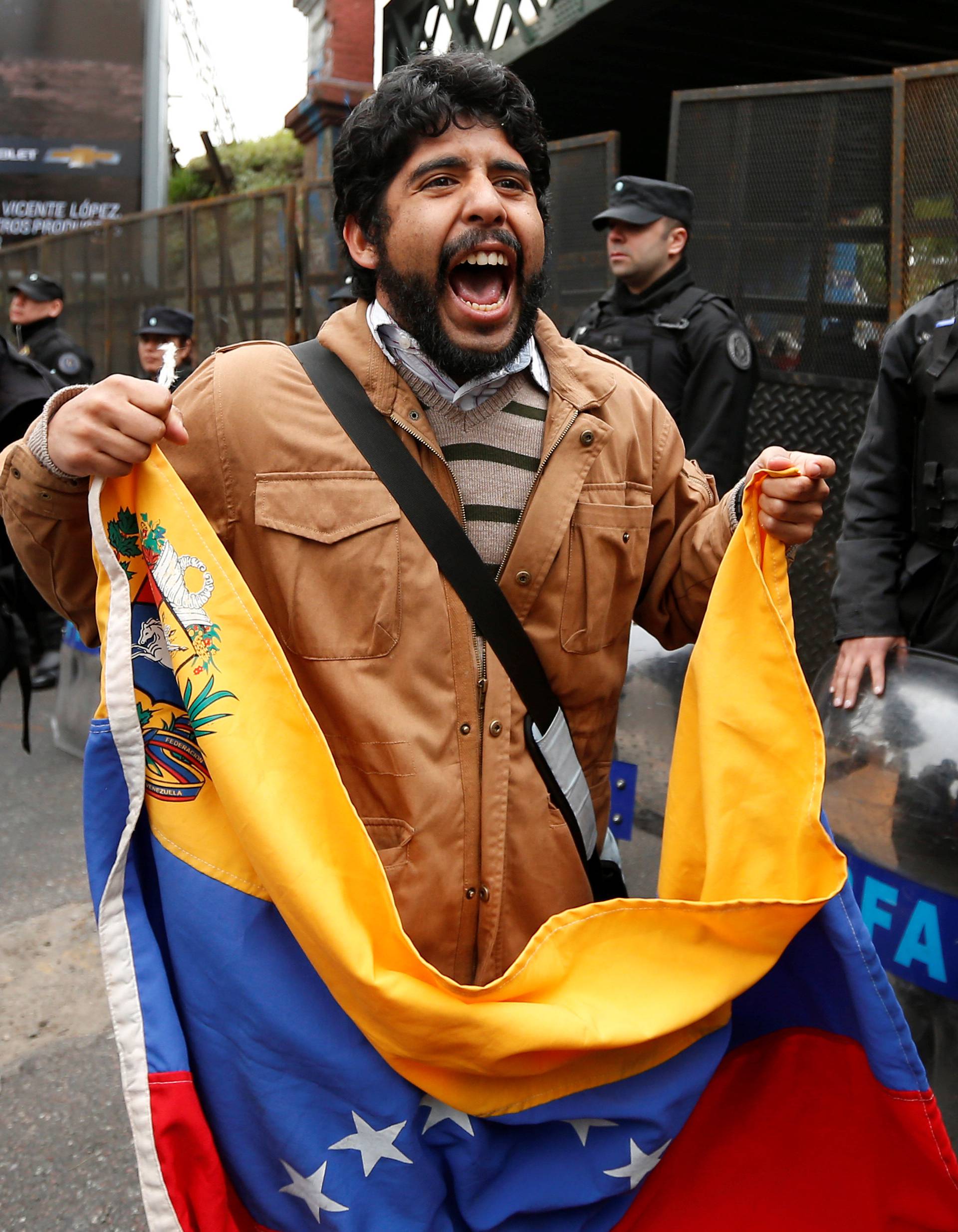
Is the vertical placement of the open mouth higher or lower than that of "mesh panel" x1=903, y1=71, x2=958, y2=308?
lower

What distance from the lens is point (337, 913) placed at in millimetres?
1580

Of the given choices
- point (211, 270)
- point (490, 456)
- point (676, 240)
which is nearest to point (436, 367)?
point (490, 456)

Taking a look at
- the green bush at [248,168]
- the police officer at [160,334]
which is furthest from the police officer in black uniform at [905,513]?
the green bush at [248,168]

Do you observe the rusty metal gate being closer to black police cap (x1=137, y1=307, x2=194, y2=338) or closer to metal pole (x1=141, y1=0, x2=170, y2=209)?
black police cap (x1=137, y1=307, x2=194, y2=338)

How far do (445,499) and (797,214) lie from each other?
156 inches

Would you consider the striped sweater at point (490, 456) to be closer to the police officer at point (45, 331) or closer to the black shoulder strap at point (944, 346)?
the black shoulder strap at point (944, 346)

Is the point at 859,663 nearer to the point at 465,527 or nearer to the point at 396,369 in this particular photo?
the point at 465,527

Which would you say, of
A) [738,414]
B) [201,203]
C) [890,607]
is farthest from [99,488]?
[201,203]

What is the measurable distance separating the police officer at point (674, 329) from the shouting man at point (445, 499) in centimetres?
260

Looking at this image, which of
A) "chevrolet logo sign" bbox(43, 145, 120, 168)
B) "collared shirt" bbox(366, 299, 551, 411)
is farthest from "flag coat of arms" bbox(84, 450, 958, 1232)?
"chevrolet logo sign" bbox(43, 145, 120, 168)

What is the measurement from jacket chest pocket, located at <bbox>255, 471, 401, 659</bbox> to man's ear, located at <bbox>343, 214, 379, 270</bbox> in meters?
0.50

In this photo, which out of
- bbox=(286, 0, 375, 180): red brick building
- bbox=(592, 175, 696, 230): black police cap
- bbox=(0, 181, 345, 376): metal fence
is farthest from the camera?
bbox=(286, 0, 375, 180): red brick building

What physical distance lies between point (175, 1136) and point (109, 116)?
1406 centimetres

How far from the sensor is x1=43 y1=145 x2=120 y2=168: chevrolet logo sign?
13.5m
